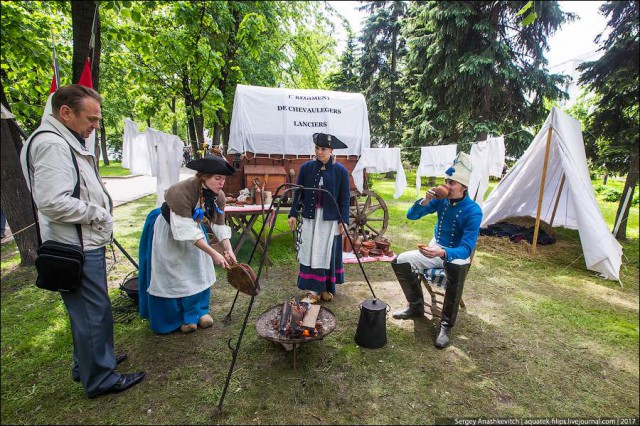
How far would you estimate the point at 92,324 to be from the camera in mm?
1980

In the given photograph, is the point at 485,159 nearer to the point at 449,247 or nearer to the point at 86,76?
the point at 449,247

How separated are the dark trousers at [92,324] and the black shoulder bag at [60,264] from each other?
0.29ft

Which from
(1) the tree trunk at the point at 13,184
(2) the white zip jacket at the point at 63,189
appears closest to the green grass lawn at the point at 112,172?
(1) the tree trunk at the point at 13,184

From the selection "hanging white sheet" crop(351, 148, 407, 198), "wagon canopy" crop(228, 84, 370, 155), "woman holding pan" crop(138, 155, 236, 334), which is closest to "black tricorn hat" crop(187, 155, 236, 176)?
"woman holding pan" crop(138, 155, 236, 334)

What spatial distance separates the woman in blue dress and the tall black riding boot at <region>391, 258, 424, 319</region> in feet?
2.54

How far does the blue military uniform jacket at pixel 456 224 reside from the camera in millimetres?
2924

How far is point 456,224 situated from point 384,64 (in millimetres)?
17409

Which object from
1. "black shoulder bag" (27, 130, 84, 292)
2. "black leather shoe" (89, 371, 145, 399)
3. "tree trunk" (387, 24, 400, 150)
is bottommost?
Result: "black leather shoe" (89, 371, 145, 399)

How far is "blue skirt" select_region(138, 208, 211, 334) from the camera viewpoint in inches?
112

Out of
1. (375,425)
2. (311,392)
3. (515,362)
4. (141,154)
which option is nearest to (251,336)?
(311,392)

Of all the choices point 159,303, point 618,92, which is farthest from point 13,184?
point 618,92

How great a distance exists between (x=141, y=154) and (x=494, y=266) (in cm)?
675

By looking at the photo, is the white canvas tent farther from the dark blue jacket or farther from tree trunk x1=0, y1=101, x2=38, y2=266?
tree trunk x1=0, y1=101, x2=38, y2=266

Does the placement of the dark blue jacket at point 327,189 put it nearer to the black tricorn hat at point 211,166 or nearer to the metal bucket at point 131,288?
the black tricorn hat at point 211,166
